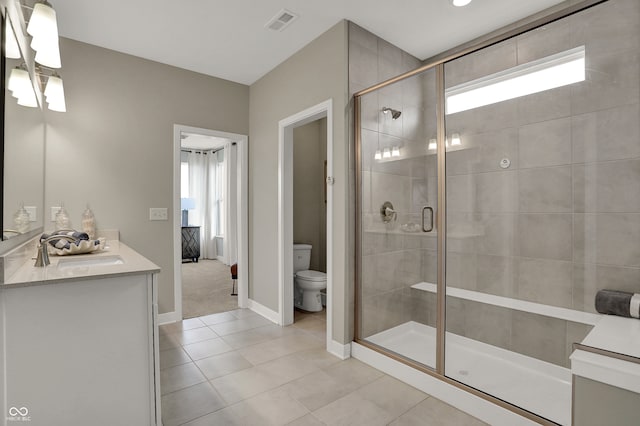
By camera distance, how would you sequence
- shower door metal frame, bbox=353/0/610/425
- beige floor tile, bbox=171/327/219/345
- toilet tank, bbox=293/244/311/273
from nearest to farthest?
shower door metal frame, bbox=353/0/610/425, beige floor tile, bbox=171/327/219/345, toilet tank, bbox=293/244/311/273

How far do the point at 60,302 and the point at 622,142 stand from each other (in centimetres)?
288

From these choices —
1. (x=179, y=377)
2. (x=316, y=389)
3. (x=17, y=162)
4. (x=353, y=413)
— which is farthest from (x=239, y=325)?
(x=17, y=162)

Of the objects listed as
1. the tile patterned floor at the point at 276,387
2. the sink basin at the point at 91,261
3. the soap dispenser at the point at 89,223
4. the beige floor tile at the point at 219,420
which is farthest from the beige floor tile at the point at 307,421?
the soap dispenser at the point at 89,223

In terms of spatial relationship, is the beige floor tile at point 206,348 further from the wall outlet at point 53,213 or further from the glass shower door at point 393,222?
the wall outlet at point 53,213

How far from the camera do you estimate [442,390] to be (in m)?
2.04

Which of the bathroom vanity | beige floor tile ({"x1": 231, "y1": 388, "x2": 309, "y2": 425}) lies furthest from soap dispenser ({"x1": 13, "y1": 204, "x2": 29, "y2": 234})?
beige floor tile ({"x1": 231, "y1": 388, "x2": 309, "y2": 425})

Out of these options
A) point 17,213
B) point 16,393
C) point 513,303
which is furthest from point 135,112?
point 513,303

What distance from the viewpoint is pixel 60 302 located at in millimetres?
1340

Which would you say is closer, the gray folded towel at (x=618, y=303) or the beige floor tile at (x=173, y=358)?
the gray folded towel at (x=618, y=303)

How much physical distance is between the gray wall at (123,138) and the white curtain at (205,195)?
415cm

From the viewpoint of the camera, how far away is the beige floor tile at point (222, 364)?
2.38 m

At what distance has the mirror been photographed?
1376mm

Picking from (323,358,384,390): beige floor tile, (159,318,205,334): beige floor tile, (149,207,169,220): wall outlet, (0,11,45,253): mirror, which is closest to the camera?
(0,11,45,253): mirror

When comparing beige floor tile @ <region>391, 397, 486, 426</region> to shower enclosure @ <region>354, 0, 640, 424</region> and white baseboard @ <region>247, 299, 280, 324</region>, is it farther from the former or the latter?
white baseboard @ <region>247, 299, 280, 324</region>
